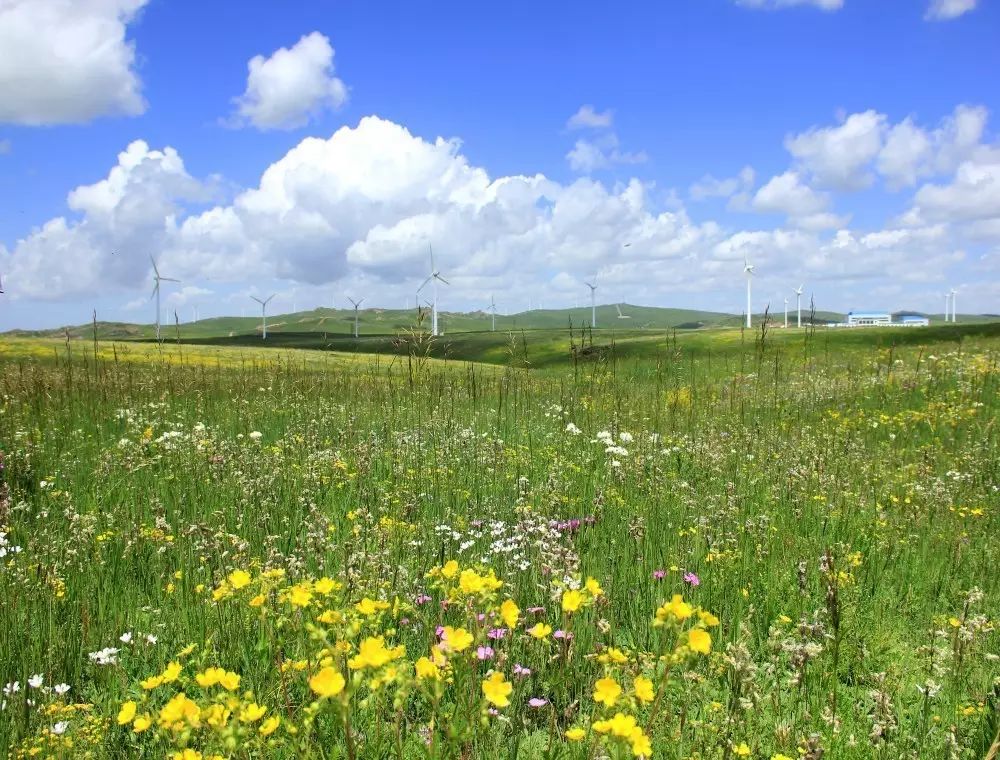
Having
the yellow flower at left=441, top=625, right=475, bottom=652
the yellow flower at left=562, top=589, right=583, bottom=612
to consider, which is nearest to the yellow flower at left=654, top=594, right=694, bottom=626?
the yellow flower at left=562, top=589, right=583, bottom=612

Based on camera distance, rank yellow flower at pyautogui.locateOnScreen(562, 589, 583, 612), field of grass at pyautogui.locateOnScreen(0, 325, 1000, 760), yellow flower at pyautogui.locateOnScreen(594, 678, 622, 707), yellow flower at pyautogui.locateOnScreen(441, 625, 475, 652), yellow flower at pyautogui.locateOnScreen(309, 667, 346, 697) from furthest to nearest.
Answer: field of grass at pyautogui.locateOnScreen(0, 325, 1000, 760) → yellow flower at pyautogui.locateOnScreen(562, 589, 583, 612) → yellow flower at pyautogui.locateOnScreen(441, 625, 475, 652) → yellow flower at pyautogui.locateOnScreen(594, 678, 622, 707) → yellow flower at pyautogui.locateOnScreen(309, 667, 346, 697)

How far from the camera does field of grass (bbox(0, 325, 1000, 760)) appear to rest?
2.48 meters

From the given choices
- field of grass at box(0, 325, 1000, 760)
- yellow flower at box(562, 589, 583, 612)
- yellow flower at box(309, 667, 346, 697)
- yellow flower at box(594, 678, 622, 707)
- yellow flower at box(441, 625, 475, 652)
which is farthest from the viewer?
field of grass at box(0, 325, 1000, 760)

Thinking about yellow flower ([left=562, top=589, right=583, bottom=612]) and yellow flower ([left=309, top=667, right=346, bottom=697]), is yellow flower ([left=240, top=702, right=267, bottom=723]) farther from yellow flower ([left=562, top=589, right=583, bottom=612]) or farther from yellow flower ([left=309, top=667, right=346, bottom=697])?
yellow flower ([left=562, top=589, right=583, bottom=612])

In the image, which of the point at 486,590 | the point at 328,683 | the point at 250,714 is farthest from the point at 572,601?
the point at 250,714

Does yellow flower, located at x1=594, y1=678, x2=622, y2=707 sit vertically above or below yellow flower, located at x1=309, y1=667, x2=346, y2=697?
below

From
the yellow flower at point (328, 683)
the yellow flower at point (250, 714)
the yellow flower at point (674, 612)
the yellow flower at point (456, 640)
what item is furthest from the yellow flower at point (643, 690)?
the yellow flower at point (250, 714)

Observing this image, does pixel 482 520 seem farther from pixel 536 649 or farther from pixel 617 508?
pixel 536 649

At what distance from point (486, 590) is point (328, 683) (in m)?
0.71

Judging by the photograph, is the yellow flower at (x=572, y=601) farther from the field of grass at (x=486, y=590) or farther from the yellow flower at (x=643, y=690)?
the yellow flower at (x=643, y=690)

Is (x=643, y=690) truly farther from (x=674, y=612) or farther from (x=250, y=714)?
(x=250, y=714)

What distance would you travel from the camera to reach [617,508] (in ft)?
20.8

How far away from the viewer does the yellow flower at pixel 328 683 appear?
173 cm

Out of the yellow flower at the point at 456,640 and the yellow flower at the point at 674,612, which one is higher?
the yellow flower at the point at 674,612
